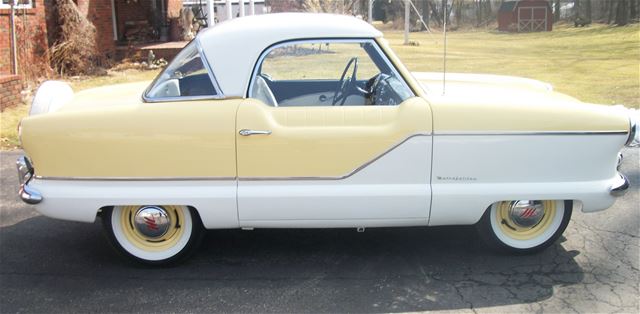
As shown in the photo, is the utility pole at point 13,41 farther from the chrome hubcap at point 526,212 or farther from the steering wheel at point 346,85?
the chrome hubcap at point 526,212

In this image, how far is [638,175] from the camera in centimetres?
596

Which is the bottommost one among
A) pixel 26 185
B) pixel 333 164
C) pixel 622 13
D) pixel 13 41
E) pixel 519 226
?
pixel 519 226

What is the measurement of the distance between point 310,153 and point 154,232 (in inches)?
46.7

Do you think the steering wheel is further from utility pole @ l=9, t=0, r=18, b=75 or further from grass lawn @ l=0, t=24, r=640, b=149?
utility pole @ l=9, t=0, r=18, b=75

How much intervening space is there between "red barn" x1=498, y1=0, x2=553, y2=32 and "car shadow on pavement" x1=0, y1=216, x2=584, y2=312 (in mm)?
28518

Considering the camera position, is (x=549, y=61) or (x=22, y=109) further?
(x=549, y=61)

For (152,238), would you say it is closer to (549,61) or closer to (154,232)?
(154,232)

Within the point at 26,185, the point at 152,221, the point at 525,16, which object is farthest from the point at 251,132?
the point at 525,16

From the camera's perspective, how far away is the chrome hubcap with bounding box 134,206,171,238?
3838 millimetres

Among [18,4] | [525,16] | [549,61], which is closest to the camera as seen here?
[18,4]

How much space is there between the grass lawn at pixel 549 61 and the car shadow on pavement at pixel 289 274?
4.08 m

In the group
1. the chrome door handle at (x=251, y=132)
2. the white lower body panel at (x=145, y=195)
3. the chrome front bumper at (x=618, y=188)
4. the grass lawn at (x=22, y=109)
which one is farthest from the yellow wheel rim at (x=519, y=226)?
the grass lawn at (x=22, y=109)

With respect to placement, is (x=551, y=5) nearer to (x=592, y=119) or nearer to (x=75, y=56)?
(x=75, y=56)

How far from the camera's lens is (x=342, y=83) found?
15.4 feet
